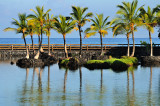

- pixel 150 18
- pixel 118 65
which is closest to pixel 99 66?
pixel 118 65

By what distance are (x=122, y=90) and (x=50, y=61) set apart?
29899 millimetres

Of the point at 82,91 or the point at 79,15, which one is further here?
the point at 79,15

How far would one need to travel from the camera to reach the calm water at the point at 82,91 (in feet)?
64.4

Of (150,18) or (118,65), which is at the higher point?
(150,18)

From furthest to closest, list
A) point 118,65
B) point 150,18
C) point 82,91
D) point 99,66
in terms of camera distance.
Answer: point 150,18, point 99,66, point 118,65, point 82,91

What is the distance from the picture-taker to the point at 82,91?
23.5m

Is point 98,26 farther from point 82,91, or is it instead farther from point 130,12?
point 82,91

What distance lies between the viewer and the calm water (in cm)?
1962

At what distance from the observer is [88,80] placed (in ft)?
98.0

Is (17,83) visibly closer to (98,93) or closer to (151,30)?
(98,93)

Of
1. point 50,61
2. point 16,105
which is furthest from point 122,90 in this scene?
point 50,61

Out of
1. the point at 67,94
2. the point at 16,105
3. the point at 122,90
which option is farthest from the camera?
the point at 122,90

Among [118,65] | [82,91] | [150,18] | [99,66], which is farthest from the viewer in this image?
[150,18]

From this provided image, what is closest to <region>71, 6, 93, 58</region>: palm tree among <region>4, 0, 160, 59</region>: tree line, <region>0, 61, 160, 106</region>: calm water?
<region>4, 0, 160, 59</region>: tree line
